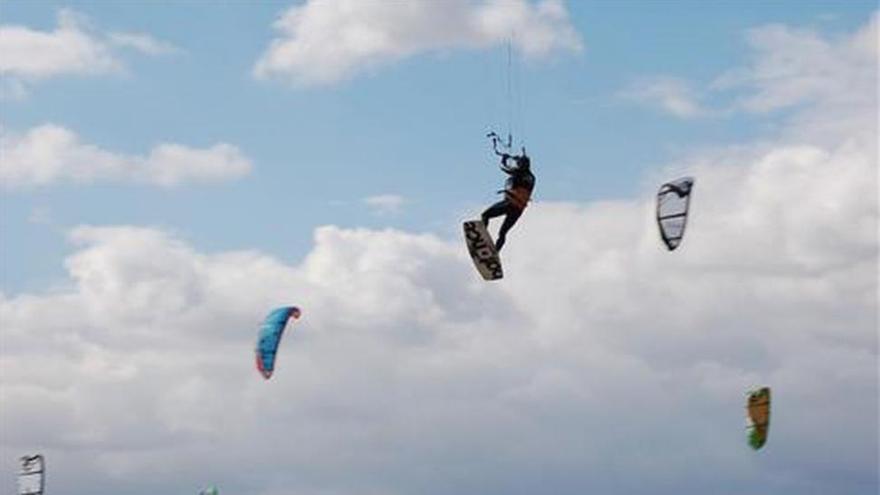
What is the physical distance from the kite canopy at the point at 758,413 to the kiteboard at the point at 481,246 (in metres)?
15.0

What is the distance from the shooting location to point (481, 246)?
39875 mm

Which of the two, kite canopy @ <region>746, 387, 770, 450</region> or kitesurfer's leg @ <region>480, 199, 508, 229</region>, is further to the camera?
kite canopy @ <region>746, 387, 770, 450</region>

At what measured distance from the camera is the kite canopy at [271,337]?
47.9m

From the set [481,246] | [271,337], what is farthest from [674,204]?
[271,337]

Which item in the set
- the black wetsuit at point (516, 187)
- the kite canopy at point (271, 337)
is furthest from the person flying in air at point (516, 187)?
the kite canopy at point (271, 337)

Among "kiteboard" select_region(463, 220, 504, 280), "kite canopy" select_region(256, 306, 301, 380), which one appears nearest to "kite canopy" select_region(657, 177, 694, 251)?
"kiteboard" select_region(463, 220, 504, 280)

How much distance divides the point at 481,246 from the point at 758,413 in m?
15.7

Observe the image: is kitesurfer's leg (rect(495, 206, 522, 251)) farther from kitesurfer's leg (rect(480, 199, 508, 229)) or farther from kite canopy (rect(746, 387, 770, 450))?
kite canopy (rect(746, 387, 770, 450))

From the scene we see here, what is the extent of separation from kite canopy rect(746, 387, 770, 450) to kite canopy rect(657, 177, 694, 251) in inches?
487

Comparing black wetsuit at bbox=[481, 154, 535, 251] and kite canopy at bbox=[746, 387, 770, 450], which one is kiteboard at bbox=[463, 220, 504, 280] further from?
kite canopy at bbox=[746, 387, 770, 450]

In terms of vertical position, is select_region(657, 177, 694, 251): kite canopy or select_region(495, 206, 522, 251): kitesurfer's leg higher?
select_region(657, 177, 694, 251): kite canopy

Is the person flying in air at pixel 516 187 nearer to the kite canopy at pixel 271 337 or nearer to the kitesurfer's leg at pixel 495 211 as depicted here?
the kitesurfer's leg at pixel 495 211

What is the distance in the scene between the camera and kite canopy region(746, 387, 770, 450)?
52375 mm

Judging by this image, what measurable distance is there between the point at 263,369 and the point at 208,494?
22.3ft
